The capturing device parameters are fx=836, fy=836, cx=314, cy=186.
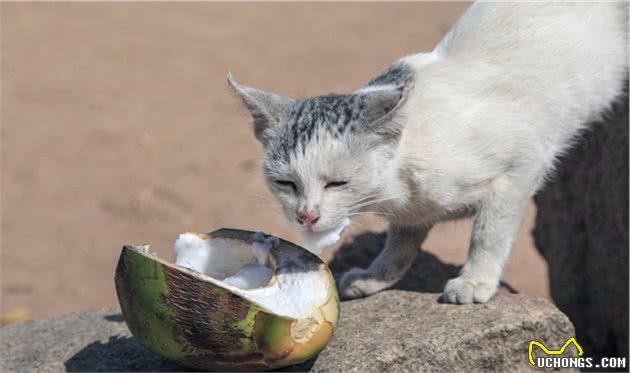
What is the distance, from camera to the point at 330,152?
113 inches

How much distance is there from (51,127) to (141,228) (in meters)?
2.17

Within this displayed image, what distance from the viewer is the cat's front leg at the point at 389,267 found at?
3.54 meters

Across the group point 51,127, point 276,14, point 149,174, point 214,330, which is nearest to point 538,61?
point 214,330

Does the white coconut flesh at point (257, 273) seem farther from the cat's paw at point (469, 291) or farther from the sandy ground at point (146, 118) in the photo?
the sandy ground at point (146, 118)

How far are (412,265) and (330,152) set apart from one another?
130 cm

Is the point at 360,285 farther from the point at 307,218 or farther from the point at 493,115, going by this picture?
the point at 493,115

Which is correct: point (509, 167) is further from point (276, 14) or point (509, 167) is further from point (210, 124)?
point (276, 14)

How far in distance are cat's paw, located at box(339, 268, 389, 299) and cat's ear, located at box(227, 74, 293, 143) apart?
2.65 feet

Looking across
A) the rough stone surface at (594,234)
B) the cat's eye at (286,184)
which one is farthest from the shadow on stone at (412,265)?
the cat's eye at (286,184)

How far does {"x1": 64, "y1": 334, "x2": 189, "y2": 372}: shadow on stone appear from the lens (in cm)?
299

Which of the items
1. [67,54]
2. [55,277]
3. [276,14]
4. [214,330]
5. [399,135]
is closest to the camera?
[214,330]

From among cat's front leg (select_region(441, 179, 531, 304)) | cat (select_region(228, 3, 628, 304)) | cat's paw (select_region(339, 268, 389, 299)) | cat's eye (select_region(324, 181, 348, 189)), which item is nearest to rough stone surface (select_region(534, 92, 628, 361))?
cat (select_region(228, 3, 628, 304))

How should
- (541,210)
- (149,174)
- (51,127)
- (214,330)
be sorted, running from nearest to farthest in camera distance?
(214,330)
(541,210)
(149,174)
(51,127)

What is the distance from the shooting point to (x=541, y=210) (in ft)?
16.0
